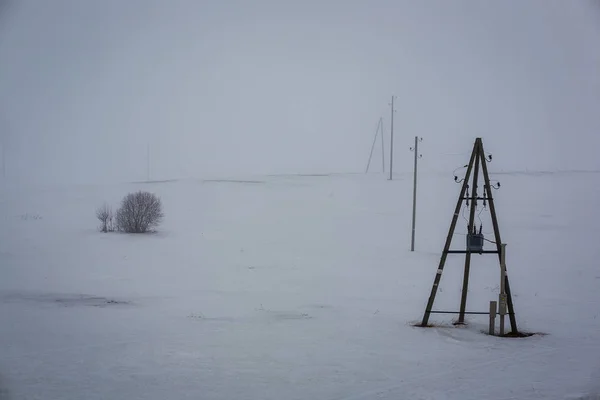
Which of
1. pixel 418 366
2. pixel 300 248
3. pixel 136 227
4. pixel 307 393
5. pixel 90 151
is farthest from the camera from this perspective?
pixel 90 151

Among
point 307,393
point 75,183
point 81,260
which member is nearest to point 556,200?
point 81,260

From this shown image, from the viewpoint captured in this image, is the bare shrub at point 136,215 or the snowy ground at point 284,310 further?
the bare shrub at point 136,215

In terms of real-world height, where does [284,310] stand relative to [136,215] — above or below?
below

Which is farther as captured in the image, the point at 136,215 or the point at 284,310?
the point at 136,215

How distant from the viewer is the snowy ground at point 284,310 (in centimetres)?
1048

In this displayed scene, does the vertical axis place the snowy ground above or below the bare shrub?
below

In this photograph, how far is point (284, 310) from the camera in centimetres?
1719

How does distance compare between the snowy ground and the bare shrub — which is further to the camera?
the bare shrub

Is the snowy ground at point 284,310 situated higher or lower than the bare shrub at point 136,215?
lower

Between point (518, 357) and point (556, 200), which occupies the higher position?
point (556, 200)

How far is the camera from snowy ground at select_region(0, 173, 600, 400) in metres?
10.5

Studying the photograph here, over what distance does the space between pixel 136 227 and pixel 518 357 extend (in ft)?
87.0

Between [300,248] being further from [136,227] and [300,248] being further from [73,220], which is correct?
[73,220]

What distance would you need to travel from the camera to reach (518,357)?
1219 centimetres
